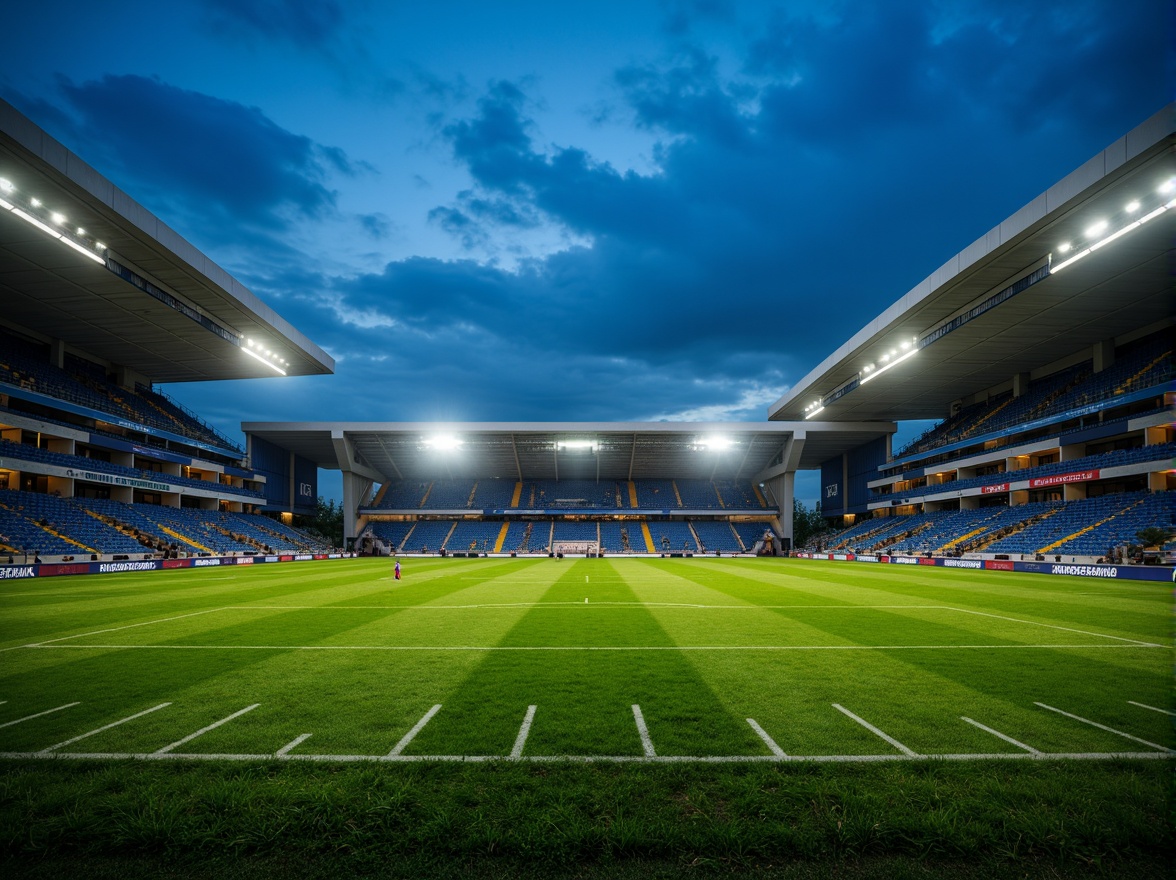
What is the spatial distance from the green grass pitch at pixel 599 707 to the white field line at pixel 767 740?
0.03 metres

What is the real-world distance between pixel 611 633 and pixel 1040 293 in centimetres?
3111

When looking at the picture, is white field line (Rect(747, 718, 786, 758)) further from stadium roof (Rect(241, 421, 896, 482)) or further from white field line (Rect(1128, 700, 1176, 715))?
stadium roof (Rect(241, 421, 896, 482))

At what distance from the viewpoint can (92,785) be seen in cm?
465

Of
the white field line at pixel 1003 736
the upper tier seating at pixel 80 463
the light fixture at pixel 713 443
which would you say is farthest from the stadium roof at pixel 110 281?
the light fixture at pixel 713 443

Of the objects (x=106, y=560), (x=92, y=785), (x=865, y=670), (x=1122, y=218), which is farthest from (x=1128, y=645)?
(x=106, y=560)

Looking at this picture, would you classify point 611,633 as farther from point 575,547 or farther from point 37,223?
point 575,547

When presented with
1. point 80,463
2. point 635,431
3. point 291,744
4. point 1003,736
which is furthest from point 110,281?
point 635,431

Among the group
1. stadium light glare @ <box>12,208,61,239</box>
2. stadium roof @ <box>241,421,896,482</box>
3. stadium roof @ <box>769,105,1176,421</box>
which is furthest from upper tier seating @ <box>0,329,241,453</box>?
stadium roof @ <box>769,105,1176,421</box>

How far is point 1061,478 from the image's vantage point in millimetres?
34531

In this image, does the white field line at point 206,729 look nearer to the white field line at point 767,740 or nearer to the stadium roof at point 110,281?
the white field line at point 767,740

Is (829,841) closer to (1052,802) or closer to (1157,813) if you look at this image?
(1052,802)

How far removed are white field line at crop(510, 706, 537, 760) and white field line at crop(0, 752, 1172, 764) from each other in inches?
4.5

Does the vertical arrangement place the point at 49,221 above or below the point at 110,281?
above

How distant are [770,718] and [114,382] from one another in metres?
57.7
